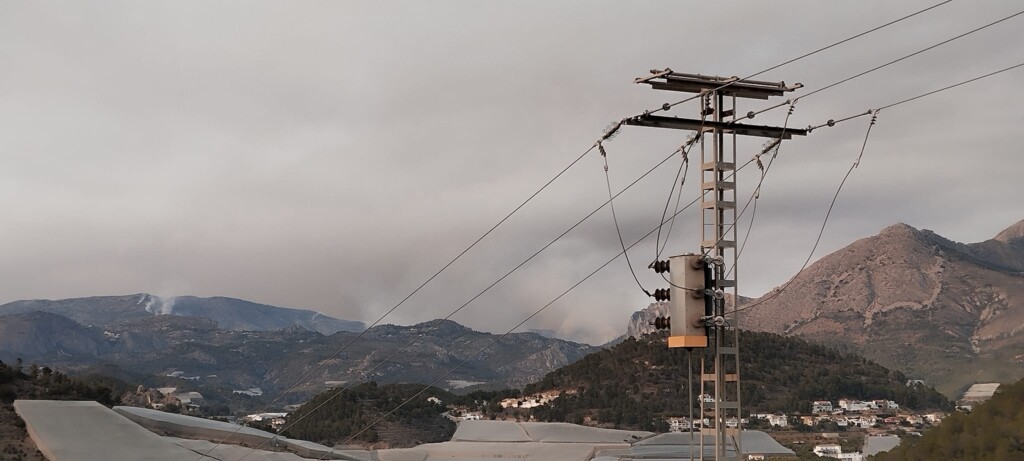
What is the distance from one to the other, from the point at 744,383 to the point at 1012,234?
198ft

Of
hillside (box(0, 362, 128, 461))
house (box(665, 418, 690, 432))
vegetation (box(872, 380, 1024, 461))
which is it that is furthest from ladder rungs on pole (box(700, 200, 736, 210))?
house (box(665, 418, 690, 432))

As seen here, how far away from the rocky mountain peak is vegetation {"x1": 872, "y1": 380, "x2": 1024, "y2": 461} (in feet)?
326

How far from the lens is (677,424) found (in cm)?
7894

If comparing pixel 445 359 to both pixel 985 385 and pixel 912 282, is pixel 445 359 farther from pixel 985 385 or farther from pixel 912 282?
pixel 985 385

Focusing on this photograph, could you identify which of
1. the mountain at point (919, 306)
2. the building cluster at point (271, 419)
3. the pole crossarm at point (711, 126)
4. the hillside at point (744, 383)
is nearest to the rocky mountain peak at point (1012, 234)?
the mountain at point (919, 306)

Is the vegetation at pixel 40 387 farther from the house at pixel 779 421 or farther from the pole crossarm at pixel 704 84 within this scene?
the house at pixel 779 421

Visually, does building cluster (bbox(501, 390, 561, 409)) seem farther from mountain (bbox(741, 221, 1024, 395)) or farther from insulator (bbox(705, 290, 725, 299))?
insulator (bbox(705, 290, 725, 299))

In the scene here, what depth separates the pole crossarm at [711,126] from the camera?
15.9 meters

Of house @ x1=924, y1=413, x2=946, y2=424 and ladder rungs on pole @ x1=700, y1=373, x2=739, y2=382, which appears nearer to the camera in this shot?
ladder rungs on pole @ x1=700, y1=373, x2=739, y2=382

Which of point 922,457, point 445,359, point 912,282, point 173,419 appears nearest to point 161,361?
point 445,359

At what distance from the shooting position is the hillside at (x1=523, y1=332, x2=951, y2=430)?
82.4m

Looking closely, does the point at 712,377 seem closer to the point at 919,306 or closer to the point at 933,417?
the point at 933,417

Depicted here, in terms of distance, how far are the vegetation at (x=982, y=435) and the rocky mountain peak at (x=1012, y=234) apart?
326 feet

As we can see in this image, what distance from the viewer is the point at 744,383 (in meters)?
84.5
